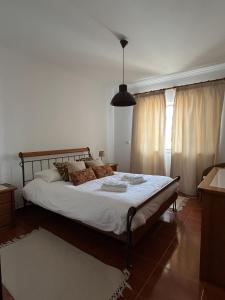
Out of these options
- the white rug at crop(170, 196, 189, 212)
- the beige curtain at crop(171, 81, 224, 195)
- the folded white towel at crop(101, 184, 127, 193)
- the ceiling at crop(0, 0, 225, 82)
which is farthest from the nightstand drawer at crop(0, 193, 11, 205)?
the beige curtain at crop(171, 81, 224, 195)

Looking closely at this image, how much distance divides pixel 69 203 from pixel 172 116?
10.4 feet

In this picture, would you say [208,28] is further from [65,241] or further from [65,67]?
[65,241]

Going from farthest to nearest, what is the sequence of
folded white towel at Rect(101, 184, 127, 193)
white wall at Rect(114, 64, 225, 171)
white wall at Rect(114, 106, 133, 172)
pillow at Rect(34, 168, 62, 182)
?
white wall at Rect(114, 106, 133, 172) → white wall at Rect(114, 64, 225, 171) → pillow at Rect(34, 168, 62, 182) → folded white towel at Rect(101, 184, 127, 193)

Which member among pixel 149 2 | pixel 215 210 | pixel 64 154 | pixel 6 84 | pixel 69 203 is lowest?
pixel 69 203

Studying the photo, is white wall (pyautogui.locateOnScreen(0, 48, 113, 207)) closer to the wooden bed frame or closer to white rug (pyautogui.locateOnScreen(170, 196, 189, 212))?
the wooden bed frame

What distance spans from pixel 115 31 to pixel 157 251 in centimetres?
287

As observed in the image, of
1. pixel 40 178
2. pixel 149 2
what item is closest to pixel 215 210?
pixel 149 2

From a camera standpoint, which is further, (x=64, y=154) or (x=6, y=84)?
(x=64, y=154)

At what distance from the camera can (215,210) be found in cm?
171

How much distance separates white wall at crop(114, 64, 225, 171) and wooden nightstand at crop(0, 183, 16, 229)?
10.7 ft

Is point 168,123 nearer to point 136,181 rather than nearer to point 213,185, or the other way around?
point 136,181

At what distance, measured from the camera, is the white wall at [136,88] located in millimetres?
3990

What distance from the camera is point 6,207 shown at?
2.75 metres

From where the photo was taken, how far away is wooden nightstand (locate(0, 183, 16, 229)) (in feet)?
8.87
